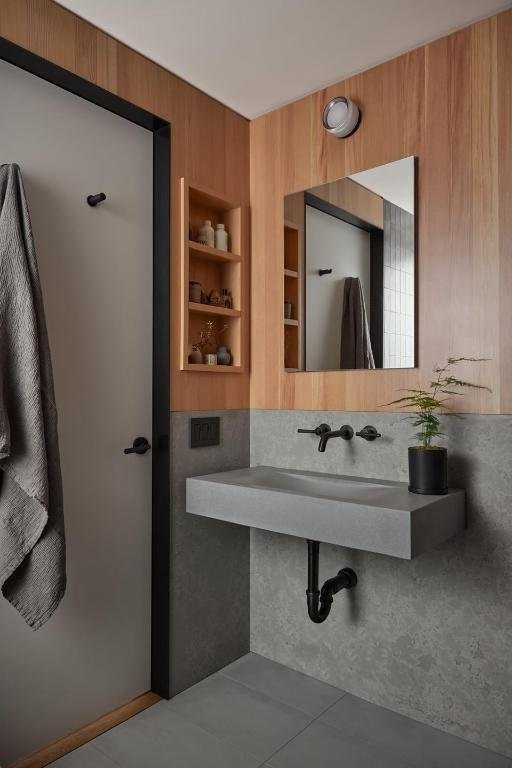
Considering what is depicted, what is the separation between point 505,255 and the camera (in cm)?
177

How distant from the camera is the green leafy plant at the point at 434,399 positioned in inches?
70.4

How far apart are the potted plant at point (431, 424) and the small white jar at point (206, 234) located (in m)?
0.98

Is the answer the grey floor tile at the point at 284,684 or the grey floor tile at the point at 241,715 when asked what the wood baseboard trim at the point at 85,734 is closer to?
the grey floor tile at the point at 241,715

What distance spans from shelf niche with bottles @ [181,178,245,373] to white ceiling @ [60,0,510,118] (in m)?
0.44

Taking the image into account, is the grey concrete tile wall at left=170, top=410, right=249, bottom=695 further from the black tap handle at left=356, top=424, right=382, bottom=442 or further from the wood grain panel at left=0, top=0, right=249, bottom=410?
the black tap handle at left=356, top=424, right=382, bottom=442

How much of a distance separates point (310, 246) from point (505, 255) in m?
0.75

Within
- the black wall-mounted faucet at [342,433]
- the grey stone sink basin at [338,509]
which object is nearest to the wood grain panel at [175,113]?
the grey stone sink basin at [338,509]

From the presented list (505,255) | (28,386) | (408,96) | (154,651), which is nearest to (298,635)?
(154,651)

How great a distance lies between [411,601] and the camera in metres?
1.96

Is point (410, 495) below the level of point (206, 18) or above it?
below

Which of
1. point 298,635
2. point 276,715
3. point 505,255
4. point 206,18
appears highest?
point 206,18

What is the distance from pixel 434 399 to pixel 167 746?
4.70 feet

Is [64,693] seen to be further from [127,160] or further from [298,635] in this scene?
[127,160]

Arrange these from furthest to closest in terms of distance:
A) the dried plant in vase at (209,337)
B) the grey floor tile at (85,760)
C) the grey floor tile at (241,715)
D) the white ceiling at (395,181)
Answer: the dried plant in vase at (209,337)
the white ceiling at (395,181)
the grey floor tile at (241,715)
the grey floor tile at (85,760)
